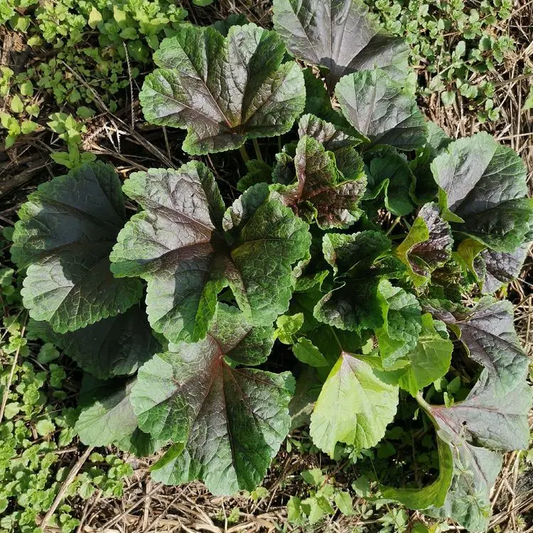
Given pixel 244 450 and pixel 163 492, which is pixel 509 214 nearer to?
pixel 244 450

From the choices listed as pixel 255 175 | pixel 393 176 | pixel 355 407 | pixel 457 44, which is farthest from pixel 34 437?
pixel 457 44

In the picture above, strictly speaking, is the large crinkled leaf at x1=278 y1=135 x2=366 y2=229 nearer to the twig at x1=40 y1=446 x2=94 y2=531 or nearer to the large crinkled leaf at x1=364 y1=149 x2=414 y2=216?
the large crinkled leaf at x1=364 y1=149 x2=414 y2=216

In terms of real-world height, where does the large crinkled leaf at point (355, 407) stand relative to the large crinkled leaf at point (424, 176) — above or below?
below

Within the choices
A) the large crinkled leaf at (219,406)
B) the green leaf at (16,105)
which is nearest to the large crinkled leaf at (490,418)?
the large crinkled leaf at (219,406)

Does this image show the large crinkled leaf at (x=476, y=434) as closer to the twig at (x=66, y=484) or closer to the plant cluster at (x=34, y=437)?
the plant cluster at (x=34, y=437)

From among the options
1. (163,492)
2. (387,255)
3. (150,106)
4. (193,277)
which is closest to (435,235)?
(387,255)

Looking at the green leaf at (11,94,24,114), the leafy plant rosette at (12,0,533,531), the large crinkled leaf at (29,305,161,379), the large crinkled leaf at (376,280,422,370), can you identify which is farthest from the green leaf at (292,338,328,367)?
the green leaf at (11,94,24,114)

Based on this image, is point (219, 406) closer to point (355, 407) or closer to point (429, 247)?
point (355, 407)
